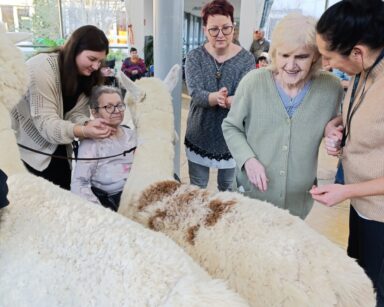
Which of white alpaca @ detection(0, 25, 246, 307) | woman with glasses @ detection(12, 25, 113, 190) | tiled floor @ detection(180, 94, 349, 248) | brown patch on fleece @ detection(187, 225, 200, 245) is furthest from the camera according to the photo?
tiled floor @ detection(180, 94, 349, 248)

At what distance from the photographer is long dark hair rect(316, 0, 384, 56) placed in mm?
904

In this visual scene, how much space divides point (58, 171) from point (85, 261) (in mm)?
1062

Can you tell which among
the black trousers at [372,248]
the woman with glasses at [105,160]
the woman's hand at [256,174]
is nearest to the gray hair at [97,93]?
the woman with glasses at [105,160]

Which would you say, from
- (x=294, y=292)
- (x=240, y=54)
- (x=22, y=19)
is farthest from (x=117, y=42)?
(x=294, y=292)

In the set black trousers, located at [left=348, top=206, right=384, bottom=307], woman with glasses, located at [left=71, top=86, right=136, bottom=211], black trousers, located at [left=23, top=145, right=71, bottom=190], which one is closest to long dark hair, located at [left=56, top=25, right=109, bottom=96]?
woman with glasses, located at [left=71, top=86, right=136, bottom=211]

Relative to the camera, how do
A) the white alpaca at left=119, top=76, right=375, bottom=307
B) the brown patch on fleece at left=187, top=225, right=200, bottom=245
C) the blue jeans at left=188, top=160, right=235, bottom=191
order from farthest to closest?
the blue jeans at left=188, top=160, right=235, bottom=191 < the brown patch on fleece at left=187, top=225, right=200, bottom=245 < the white alpaca at left=119, top=76, right=375, bottom=307

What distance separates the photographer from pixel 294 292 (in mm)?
676

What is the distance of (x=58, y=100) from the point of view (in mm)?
1364

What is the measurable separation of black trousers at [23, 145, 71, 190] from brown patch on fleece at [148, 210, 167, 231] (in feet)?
2.32

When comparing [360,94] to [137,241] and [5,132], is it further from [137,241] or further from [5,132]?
[5,132]

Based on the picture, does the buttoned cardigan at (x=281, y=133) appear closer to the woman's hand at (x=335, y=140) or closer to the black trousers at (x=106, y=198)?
the woman's hand at (x=335, y=140)

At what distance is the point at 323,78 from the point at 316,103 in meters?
0.09

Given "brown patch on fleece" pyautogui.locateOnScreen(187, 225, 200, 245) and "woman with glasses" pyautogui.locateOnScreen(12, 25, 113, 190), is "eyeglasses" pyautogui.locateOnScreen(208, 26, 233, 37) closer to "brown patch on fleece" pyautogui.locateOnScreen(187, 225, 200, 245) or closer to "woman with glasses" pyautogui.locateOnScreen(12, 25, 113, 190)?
"woman with glasses" pyautogui.locateOnScreen(12, 25, 113, 190)

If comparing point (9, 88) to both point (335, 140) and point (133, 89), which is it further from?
point (335, 140)
